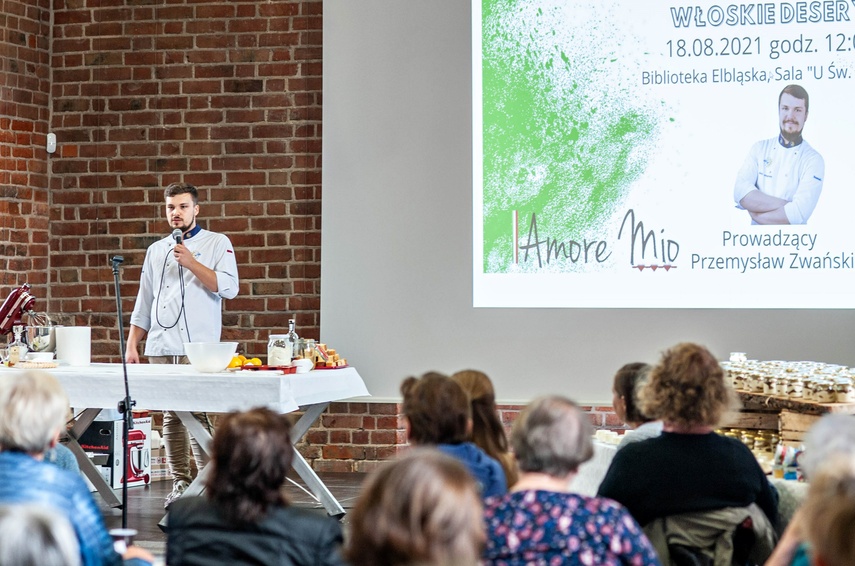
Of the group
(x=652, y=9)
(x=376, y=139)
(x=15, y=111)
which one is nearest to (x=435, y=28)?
(x=376, y=139)

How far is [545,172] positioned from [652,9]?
0.98 meters

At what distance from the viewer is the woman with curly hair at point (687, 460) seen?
8.59 feet

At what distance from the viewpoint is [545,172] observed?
535 cm

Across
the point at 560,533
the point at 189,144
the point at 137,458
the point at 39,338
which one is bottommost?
the point at 137,458

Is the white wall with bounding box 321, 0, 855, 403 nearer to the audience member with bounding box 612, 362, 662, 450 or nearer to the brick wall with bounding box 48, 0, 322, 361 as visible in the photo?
the brick wall with bounding box 48, 0, 322, 361

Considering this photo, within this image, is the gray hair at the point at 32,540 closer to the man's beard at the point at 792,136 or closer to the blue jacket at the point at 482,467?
the blue jacket at the point at 482,467

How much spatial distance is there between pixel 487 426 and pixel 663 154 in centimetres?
284

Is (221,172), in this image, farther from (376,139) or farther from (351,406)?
(351,406)

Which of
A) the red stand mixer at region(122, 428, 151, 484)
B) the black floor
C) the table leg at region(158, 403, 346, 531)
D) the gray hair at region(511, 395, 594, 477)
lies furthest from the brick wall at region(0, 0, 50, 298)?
the gray hair at region(511, 395, 594, 477)

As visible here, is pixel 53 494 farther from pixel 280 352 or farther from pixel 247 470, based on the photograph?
pixel 280 352

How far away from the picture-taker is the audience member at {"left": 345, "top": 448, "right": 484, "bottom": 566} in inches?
54.6

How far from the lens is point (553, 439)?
2.06 m

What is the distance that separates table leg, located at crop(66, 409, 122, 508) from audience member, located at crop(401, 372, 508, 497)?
8.43 ft

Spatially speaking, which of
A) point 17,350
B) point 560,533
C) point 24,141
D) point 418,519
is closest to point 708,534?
point 560,533
